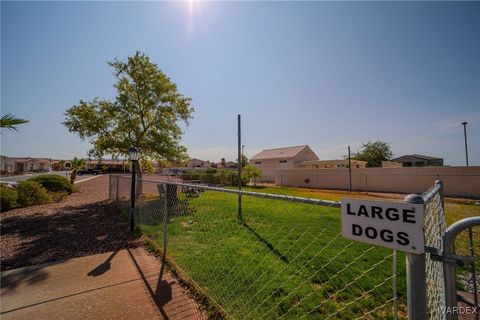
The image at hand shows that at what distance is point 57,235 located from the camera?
6066 millimetres

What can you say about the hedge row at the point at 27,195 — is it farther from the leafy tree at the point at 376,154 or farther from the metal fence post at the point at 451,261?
the leafy tree at the point at 376,154

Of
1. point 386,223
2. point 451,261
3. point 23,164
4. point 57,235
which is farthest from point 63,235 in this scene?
point 23,164

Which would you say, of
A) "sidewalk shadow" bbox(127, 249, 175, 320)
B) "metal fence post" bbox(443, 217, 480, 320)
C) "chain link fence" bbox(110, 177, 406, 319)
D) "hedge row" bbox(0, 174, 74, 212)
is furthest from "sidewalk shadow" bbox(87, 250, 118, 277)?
"hedge row" bbox(0, 174, 74, 212)

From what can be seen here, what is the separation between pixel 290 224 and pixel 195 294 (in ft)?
14.5

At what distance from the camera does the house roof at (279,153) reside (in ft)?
115

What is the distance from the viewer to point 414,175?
19.6m

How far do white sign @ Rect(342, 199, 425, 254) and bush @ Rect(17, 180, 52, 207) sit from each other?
1401 cm

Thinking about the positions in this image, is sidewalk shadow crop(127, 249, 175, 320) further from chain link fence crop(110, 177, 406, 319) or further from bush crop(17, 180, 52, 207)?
bush crop(17, 180, 52, 207)

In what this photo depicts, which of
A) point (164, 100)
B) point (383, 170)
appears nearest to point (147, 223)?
point (164, 100)

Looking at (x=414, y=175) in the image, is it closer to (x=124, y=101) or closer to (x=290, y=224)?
(x=290, y=224)

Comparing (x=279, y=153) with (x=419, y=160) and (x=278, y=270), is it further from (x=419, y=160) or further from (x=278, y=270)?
(x=278, y=270)

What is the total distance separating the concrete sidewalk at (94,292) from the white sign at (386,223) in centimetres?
244

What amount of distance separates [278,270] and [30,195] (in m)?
12.6

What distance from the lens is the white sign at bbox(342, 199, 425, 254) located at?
100cm
